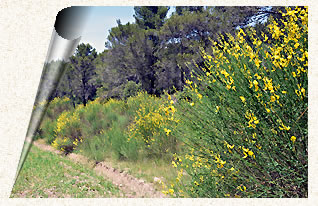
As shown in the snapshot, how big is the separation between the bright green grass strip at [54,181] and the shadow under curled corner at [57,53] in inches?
4.4

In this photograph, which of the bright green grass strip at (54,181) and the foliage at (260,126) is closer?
the foliage at (260,126)

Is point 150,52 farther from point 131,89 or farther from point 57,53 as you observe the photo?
point 57,53

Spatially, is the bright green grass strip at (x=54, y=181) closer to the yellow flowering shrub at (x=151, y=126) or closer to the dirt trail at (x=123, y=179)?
the dirt trail at (x=123, y=179)

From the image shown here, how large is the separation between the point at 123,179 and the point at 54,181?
707mm

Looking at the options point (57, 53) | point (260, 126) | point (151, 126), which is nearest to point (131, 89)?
point (151, 126)

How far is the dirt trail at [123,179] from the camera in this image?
2.48 m

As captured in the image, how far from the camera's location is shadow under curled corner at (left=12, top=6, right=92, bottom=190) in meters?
2.50

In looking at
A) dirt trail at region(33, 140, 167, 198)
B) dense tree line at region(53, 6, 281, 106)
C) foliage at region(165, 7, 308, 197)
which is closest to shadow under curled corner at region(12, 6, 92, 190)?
dense tree line at region(53, 6, 281, 106)

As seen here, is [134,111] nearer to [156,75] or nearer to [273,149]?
[156,75]

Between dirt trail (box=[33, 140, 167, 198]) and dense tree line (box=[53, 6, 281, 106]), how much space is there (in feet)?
2.29

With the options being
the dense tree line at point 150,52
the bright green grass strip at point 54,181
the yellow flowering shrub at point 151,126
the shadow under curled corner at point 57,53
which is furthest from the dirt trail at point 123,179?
the dense tree line at point 150,52

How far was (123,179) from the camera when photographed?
9.07 feet

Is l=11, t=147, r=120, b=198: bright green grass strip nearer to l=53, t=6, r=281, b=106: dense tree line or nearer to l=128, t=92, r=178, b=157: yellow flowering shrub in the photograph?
l=53, t=6, r=281, b=106: dense tree line
